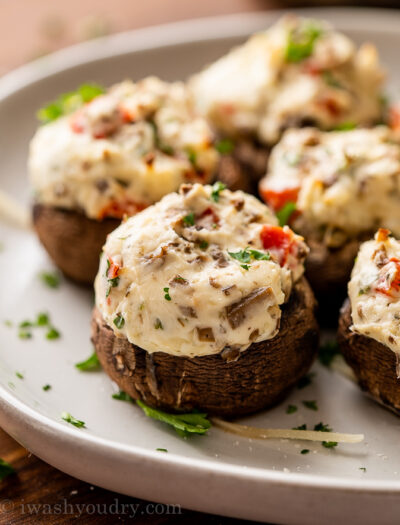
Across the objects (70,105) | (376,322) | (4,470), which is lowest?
(4,470)

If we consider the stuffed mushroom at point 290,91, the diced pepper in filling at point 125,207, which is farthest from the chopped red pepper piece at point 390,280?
the stuffed mushroom at point 290,91

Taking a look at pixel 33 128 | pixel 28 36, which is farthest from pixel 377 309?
pixel 28 36

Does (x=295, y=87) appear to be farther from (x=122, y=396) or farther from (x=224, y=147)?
(x=122, y=396)

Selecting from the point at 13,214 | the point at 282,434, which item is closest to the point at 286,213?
the point at 282,434

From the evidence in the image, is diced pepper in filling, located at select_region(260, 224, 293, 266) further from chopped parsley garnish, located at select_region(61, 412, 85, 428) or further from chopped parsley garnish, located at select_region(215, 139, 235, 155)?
chopped parsley garnish, located at select_region(215, 139, 235, 155)

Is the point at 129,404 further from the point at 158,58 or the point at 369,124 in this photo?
the point at 158,58
